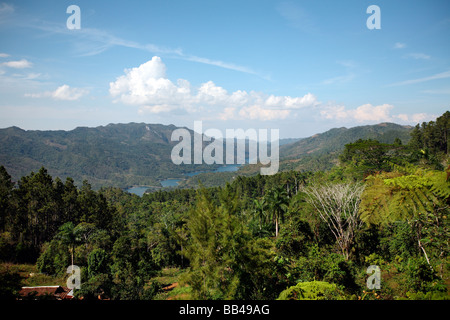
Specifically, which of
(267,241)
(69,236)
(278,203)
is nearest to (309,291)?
(267,241)

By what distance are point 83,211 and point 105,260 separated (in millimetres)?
16515

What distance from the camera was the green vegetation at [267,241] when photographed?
247 inches

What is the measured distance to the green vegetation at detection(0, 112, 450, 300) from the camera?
6273mm

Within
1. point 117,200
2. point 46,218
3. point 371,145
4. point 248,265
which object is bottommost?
point 117,200

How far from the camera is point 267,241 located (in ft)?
31.6

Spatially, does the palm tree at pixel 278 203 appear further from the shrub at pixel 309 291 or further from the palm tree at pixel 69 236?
the palm tree at pixel 69 236

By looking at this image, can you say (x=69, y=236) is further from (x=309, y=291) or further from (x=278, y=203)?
(x=309, y=291)

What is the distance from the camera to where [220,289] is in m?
8.38

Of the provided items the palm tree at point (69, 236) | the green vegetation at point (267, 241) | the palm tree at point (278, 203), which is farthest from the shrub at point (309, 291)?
the palm tree at point (69, 236)

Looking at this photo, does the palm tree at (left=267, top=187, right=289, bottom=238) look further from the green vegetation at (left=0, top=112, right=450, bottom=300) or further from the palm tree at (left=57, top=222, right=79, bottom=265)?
the palm tree at (left=57, top=222, right=79, bottom=265)

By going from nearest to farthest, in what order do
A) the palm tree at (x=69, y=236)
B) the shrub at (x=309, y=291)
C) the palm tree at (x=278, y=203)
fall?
1. the shrub at (x=309, y=291)
2. the palm tree at (x=69, y=236)
3. the palm tree at (x=278, y=203)

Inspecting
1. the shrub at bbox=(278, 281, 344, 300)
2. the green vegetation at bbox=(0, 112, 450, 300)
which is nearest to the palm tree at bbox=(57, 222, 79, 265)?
the green vegetation at bbox=(0, 112, 450, 300)
